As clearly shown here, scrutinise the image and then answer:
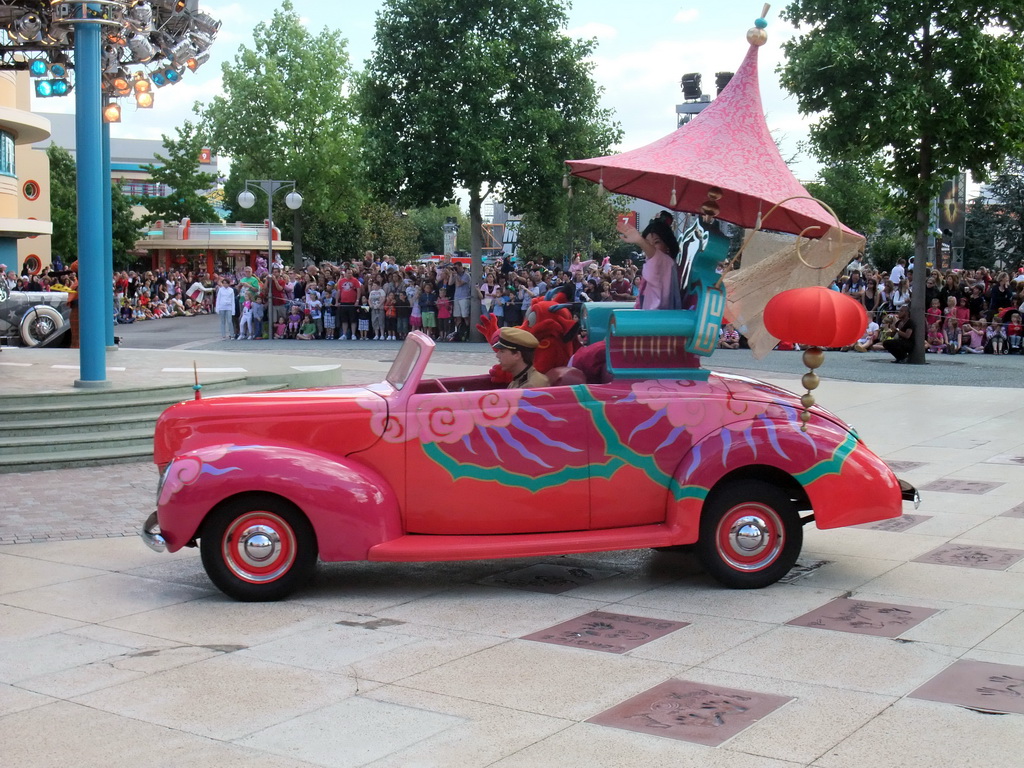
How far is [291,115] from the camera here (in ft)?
177

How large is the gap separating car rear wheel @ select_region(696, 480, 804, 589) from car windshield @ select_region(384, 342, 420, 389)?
1875 mm

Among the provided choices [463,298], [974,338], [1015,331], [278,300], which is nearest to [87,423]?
[463,298]

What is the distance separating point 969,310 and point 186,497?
20007 millimetres

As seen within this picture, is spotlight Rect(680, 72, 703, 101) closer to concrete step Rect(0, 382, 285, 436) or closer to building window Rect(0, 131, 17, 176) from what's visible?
concrete step Rect(0, 382, 285, 436)

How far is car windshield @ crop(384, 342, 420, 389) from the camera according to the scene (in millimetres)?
6602

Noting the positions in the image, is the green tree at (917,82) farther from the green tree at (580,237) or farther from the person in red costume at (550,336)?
the green tree at (580,237)

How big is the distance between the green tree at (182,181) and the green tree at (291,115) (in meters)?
4.47

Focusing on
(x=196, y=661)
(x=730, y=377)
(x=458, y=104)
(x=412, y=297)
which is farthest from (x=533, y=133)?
(x=196, y=661)

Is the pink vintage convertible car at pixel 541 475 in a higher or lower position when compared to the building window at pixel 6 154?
lower

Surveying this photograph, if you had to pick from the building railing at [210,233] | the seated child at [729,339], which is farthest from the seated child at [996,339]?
the building railing at [210,233]

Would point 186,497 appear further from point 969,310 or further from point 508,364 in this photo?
point 969,310

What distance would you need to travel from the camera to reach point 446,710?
14.9ft

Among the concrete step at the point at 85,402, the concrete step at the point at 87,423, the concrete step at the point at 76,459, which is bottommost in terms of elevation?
the concrete step at the point at 76,459

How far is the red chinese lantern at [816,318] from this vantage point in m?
6.12
